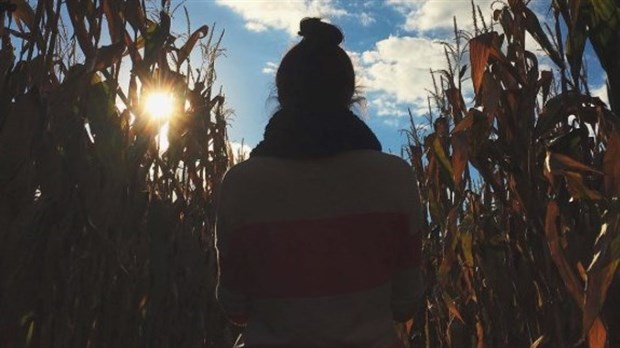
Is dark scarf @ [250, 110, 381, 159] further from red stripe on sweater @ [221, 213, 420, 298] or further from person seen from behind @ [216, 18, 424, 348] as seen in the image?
red stripe on sweater @ [221, 213, 420, 298]

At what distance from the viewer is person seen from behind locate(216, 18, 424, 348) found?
1509 millimetres

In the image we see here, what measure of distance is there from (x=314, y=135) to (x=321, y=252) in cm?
25

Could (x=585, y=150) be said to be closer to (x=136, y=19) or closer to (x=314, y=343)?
(x=314, y=343)

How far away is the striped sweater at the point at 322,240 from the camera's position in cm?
150

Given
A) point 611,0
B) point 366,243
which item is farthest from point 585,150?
point 366,243

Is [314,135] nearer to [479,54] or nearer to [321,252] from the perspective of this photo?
[321,252]

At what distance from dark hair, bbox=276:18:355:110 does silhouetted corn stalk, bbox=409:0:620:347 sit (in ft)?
2.03

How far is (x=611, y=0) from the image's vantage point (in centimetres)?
197

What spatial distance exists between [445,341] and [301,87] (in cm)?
198

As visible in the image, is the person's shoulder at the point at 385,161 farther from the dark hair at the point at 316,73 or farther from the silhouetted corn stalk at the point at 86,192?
the silhouetted corn stalk at the point at 86,192

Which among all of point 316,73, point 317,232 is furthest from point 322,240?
point 316,73

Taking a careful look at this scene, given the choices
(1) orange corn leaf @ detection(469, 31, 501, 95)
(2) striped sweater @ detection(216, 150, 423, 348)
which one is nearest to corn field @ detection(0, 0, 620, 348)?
(1) orange corn leaf @ detection(469, 31, 501, 95)

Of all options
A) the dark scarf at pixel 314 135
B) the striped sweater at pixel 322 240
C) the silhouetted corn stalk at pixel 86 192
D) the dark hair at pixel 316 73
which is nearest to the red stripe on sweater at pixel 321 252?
the striped sweater at pixel 322 240

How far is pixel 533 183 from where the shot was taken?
7.29 feet
